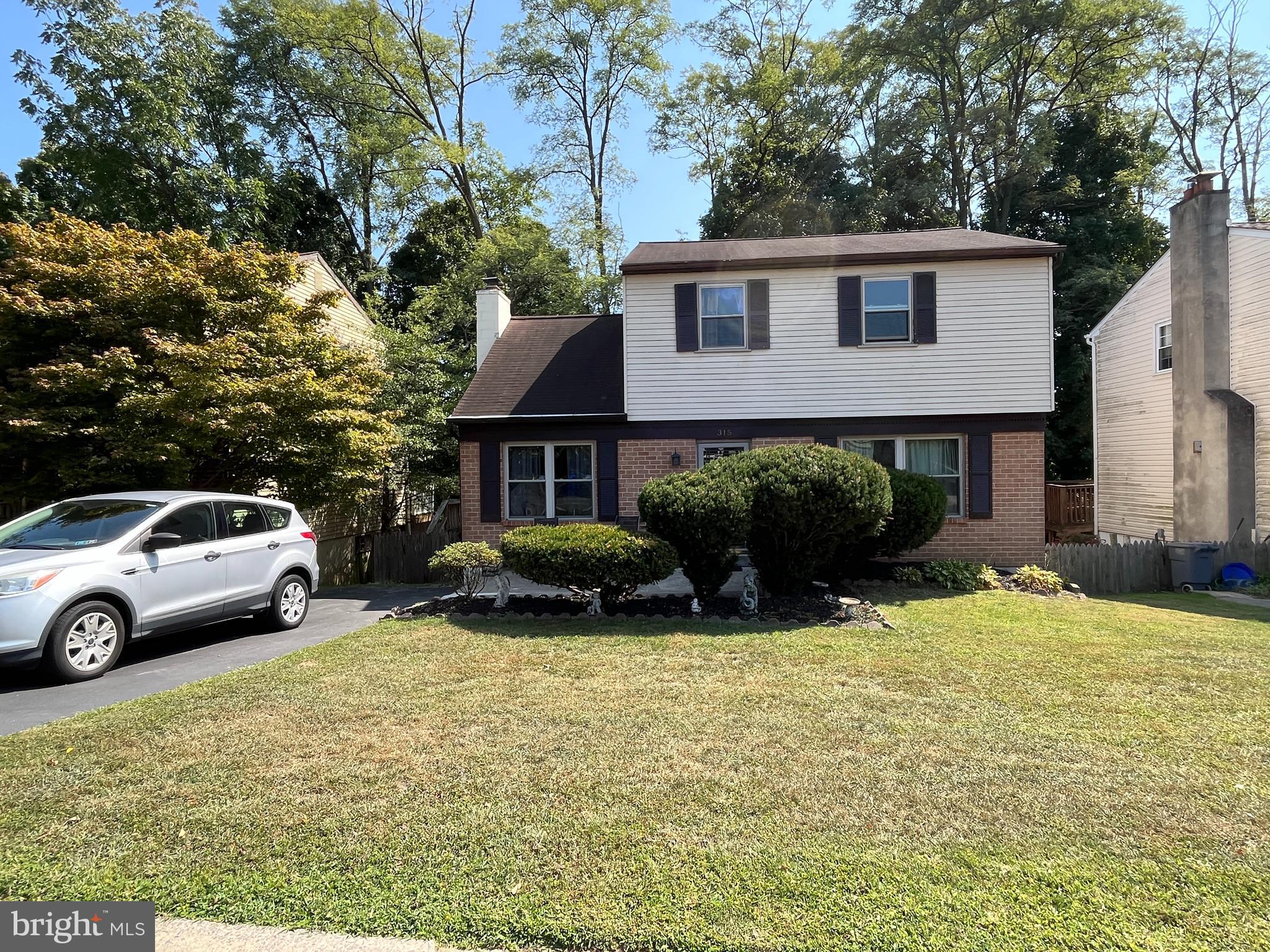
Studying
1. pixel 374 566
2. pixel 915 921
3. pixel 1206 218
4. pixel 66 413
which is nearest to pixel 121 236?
pixel 66 413

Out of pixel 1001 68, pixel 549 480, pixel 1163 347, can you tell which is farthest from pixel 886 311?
pixel 1001 68

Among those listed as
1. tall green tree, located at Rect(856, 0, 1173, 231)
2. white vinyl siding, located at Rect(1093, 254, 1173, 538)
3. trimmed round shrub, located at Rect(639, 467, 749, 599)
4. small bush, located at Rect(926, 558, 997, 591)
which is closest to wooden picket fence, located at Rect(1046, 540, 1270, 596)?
small bush, located at Rect(926, 558, 997, 591)

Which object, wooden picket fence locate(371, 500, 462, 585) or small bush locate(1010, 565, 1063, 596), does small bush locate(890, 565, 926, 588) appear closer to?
small bush locate(1010, 565, 1063, 596)

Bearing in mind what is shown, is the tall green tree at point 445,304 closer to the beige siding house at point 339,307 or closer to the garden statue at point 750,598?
the beige siding house at point 339,307

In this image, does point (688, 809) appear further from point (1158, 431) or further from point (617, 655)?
point (1158, 431)

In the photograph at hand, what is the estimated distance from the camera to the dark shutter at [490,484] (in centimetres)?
1188

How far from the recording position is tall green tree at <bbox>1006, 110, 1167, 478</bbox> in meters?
20.9

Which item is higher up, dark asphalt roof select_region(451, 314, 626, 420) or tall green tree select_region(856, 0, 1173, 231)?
tall green tree select_region(856, 0, 1173, 231)

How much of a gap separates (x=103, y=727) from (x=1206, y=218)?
18.2 meters

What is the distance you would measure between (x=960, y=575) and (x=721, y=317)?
6019mm

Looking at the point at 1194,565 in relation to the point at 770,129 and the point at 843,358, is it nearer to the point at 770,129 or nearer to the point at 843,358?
the point at 843,358

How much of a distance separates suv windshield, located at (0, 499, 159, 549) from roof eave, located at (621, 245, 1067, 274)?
822cm

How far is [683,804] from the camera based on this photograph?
10.7 feet

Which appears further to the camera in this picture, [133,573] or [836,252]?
[836,252]
